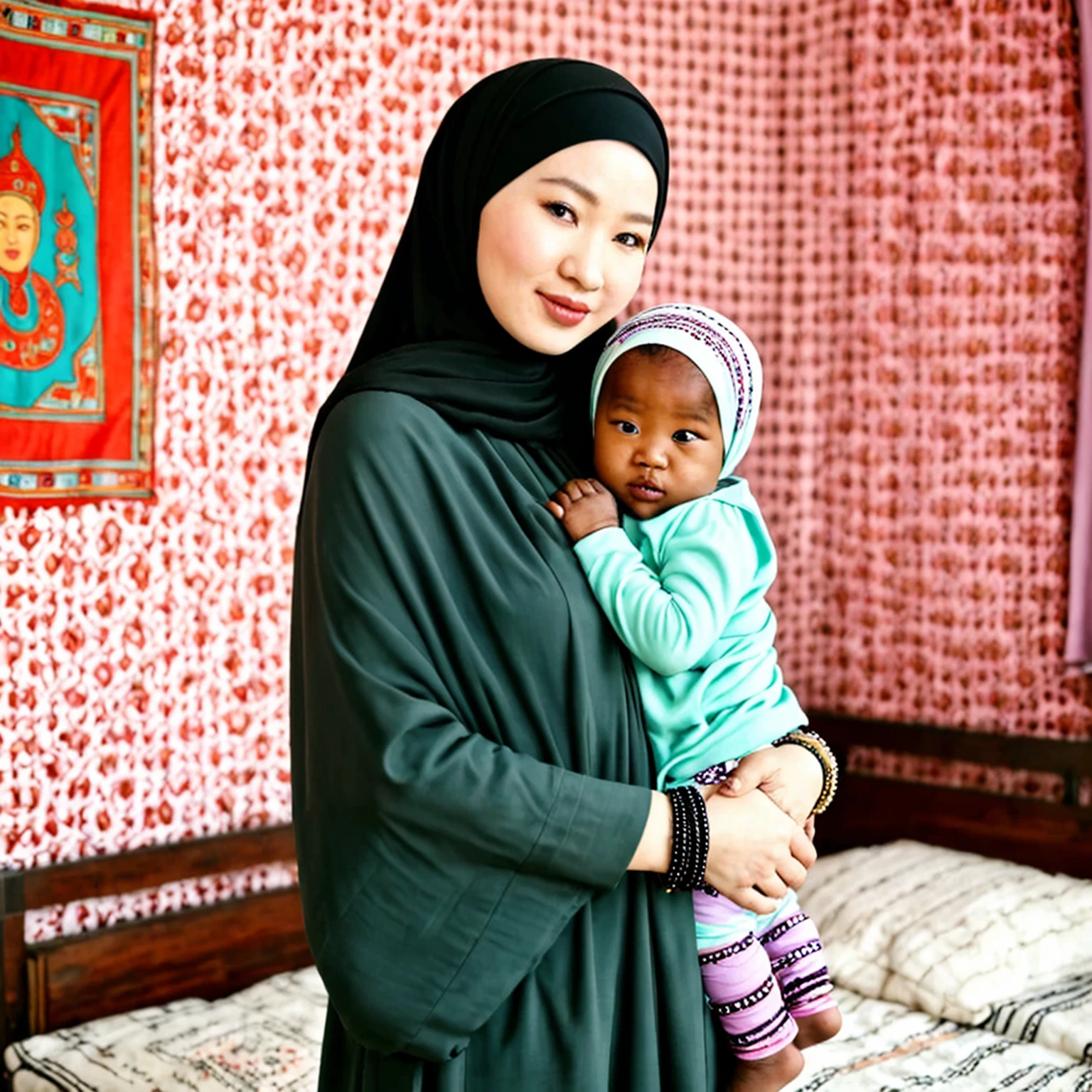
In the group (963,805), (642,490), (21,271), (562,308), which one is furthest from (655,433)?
(963,805)

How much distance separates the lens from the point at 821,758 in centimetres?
113

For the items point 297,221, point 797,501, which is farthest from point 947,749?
point 297,221

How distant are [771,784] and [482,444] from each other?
0.39 meters

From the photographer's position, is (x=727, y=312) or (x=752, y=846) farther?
(x=727, y=312)

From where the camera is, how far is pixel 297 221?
2.43 m

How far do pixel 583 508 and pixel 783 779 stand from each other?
0.30m

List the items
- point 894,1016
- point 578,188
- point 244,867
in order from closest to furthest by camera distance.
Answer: point 578,188 < point 894,1016 < point 244,867

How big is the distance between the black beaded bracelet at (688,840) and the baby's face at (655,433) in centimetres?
29

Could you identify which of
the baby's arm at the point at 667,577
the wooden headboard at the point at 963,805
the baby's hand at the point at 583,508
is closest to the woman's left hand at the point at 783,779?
the baby's arm at the point at 667,577

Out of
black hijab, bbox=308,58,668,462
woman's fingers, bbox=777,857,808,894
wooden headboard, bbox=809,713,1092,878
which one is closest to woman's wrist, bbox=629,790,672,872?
woman's fingers, bbox=777,857,808,894

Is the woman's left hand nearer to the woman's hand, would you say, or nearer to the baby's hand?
the woman's hand

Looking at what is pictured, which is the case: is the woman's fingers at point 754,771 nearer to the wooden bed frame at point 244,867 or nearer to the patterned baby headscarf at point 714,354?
the patterned baby headscarf at point 714,354

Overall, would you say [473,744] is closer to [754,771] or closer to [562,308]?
[754,771]

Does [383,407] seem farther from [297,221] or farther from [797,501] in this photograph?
[797,501]
